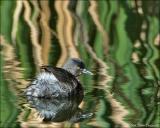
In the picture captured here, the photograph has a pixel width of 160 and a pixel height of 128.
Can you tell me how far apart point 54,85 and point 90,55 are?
Answer: 2.21m

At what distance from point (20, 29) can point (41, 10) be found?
1.20 metres

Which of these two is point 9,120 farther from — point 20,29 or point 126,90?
point 20,29

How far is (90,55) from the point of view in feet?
33.5

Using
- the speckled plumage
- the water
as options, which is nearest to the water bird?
the speckled plumage

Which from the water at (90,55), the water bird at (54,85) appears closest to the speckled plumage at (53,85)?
the water bird at (54,85)

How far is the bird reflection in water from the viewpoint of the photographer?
286 inches

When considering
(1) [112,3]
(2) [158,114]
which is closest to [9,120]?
(2) [158,114]

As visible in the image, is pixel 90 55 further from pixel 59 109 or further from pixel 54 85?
pixel 59 109

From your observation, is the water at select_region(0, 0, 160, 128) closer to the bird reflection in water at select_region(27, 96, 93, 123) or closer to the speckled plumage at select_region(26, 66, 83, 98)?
the bird reflection in water at select_region(27, 96, 93, 123)

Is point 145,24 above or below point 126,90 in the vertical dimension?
above

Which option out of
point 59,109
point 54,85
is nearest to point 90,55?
point 54,85

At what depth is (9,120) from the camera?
7066 mm

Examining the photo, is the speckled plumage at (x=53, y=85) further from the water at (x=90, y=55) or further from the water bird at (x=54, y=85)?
the water at (x=90, y=55)

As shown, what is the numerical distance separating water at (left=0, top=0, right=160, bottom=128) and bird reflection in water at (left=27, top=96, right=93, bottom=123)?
0.03 ft
